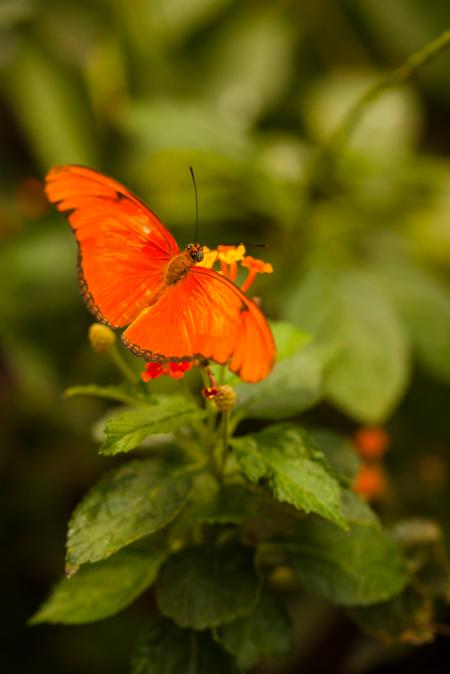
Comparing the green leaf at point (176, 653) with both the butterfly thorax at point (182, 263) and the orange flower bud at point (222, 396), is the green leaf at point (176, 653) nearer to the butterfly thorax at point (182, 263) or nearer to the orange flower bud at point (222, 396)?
the orange flower bud at point (222, 396)

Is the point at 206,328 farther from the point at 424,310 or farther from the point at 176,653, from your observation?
the point at 424,310

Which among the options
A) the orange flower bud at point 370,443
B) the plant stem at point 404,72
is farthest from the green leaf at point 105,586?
the plant stem at point 404,72

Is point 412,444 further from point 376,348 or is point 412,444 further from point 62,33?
point 62,33

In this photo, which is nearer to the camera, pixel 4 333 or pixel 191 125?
pixel 191 125

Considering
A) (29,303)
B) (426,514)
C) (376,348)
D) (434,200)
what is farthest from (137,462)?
(434,200)

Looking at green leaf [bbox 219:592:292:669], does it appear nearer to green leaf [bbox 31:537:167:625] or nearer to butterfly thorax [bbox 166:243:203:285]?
green leaf [bbox 31:537:167:625]

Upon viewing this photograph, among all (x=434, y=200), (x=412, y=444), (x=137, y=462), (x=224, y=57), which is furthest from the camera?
(x=224, y=57)

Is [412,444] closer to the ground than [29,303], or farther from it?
closer to the ground

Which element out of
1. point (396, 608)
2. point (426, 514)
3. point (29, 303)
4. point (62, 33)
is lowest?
point (426, 514)
